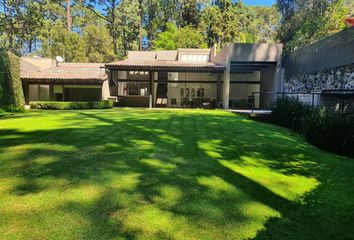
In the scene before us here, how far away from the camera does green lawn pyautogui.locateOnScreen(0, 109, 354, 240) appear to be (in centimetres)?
391

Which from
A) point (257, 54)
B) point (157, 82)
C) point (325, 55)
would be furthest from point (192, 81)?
point (325, 55)

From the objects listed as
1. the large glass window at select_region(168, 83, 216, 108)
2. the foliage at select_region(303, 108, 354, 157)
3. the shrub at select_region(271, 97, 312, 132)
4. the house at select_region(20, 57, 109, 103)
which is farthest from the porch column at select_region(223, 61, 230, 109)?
the foliage at select_region(303, 108, 354, 157)

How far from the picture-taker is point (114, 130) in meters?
10.1

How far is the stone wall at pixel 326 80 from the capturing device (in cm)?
1495

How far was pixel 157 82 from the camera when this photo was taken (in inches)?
1166

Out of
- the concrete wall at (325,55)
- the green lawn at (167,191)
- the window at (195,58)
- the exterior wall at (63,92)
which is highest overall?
the window at (195,58)

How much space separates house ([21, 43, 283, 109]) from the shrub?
9.55 metres

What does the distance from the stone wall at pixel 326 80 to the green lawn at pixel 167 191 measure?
7841 mm

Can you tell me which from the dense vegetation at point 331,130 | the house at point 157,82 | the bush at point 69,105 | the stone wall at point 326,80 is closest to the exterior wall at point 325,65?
the stone wall at point 326,80

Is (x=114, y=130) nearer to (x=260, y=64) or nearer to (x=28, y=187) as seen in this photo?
(x=28, y=187)

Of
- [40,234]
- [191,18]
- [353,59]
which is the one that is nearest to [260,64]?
[353,59]

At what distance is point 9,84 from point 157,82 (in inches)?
476

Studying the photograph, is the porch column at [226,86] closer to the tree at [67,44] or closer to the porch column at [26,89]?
the porch column at [26,89]

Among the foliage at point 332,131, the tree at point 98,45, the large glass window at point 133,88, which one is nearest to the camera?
the foliage at point 332,131
